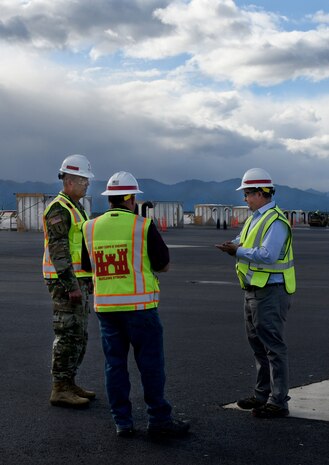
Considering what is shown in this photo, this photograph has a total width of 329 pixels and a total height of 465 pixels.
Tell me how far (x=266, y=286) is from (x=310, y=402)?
1.16 meters

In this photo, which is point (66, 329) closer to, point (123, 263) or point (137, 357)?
point (137, 357)

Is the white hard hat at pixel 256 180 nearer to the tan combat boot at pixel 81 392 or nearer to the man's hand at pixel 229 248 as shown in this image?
the man's hand at pixel 229 248

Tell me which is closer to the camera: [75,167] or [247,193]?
[247,193]

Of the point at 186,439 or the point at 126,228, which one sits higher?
the point at 126,228

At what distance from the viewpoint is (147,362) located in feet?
19.6

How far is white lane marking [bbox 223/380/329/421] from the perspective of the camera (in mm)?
6562

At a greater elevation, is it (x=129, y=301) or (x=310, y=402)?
(x=129, y=301)

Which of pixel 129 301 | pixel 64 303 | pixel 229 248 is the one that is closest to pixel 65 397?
pixel 64 303

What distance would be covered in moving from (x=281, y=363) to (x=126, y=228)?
5.84 feet

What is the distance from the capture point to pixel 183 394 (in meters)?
7.31

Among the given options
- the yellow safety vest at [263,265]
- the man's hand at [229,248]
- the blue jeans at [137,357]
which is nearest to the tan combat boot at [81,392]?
the blue jeans at [137,357]

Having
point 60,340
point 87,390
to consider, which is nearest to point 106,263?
point 60,340

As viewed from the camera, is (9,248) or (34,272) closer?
(34,272)

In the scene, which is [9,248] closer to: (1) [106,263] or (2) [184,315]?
(2) [184,315]
